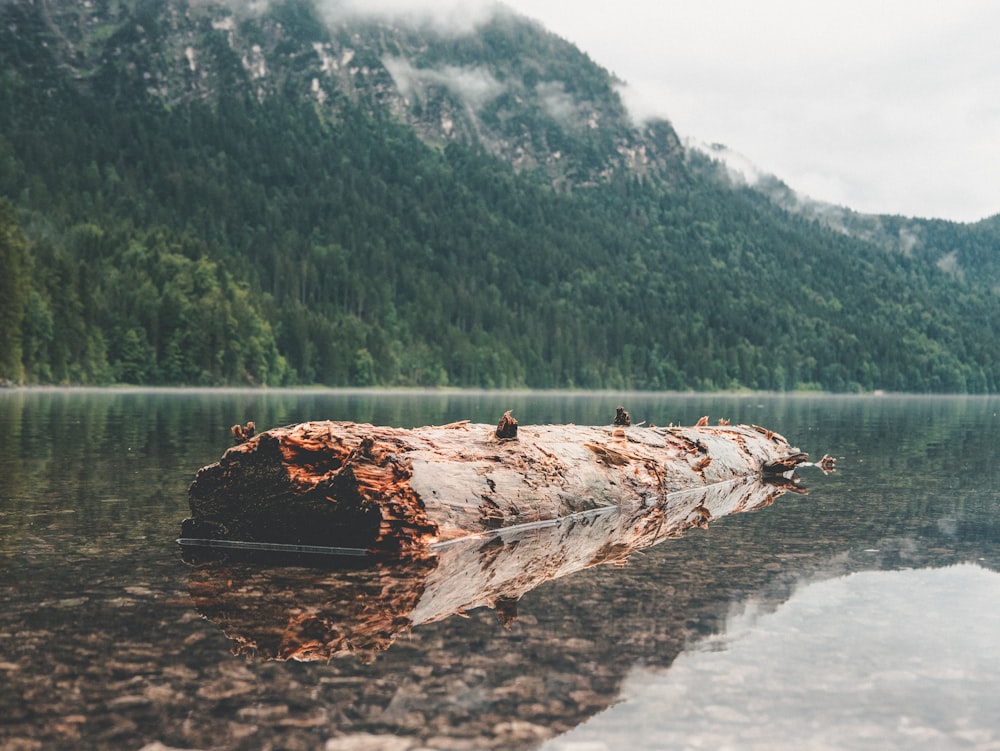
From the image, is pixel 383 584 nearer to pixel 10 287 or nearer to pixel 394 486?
pixel 394 486

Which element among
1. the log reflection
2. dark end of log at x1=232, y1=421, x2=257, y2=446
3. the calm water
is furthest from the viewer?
dark end of log at x1=232, y1=421, x2=257, y2=446

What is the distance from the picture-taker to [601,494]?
1870 centimetres

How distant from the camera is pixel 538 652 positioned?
8539mm

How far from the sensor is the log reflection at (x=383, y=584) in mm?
9070

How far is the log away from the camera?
1374cm

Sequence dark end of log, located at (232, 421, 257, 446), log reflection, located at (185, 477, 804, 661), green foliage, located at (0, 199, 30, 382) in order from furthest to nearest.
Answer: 1. green foliage, located at (0, 199, 30, 382)
2. dark end of log, located at (232, 421, 257, 446)
3. log reflection, located at (185, 477, 804, 661)

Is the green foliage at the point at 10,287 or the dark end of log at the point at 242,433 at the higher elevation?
the green foliage at the point at 10,287

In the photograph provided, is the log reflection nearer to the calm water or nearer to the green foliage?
the calm water

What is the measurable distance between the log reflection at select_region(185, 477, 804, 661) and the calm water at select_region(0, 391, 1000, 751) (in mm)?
81

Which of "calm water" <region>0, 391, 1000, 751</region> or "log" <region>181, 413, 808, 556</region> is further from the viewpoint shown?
"log" <region>181, 413, 808, 556</region>

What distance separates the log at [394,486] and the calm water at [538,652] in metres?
1.15

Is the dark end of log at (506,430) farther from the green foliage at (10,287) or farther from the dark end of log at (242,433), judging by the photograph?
the green foliage at (10,287)

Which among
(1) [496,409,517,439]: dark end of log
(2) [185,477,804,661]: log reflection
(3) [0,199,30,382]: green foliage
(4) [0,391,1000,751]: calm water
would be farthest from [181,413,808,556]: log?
(3) [0,199,30,382]: green foliage

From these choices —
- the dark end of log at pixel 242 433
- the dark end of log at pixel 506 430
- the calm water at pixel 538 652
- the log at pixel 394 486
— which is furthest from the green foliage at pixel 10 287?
the dark end of log at pixel 506 430
